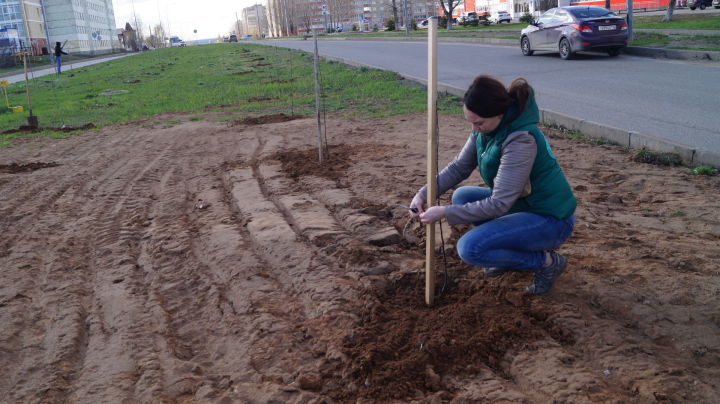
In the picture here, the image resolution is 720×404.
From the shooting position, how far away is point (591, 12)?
629 inches

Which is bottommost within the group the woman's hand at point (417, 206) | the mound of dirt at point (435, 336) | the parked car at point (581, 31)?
the mound of dirt at point (435, 336)

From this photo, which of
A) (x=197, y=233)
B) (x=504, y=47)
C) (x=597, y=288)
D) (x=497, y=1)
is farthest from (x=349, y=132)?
(x=497, y=1)

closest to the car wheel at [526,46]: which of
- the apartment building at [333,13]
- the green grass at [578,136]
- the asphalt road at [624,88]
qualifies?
the asphalt road at [624,88]

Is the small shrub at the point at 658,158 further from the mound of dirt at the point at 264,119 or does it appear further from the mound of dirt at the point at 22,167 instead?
the mound of dirt at the point at 22,167

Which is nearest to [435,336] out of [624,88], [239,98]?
[624,88]

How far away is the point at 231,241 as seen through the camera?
447 centimetres

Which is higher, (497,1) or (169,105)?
(497,1)

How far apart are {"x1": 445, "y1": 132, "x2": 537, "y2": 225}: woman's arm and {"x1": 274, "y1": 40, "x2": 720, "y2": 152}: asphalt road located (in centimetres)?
436

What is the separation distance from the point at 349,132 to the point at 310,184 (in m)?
2.98

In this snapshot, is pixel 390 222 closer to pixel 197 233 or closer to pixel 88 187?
pixel 197 233

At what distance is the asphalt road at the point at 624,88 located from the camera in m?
7.46

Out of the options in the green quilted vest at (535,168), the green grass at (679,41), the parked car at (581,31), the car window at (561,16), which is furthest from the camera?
the car window at (561,16)

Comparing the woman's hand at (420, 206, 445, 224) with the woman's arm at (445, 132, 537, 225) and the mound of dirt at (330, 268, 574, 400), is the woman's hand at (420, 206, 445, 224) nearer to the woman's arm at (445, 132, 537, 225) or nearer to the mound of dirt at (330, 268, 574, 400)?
the woman's arm at (445, 132, 537, 225)

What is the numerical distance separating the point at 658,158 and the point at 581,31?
1074 centimetres
